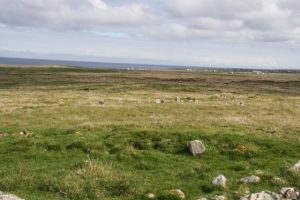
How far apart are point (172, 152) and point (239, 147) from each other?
3.27 meters

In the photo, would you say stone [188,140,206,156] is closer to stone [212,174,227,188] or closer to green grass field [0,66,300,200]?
green grass field [0,66,300,200]

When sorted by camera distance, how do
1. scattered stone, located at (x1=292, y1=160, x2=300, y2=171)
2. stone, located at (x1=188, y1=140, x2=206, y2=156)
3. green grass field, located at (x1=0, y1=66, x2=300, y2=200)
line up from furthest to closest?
stone, located at (x1=188, y1=140, x2=206, y2=156) → scattered stone, located at (x1=292, y1=160, x2=300, y2=171) → green grass field, located at (x1=0, y1=66, x2=300, y2=200)

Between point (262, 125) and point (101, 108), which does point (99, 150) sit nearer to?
point (262, 125)

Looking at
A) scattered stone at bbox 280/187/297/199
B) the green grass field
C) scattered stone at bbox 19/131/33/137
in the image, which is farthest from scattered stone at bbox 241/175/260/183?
scattered stone at bbox 19/131/33/137

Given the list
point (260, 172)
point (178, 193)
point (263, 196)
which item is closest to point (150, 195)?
point (178, 193)

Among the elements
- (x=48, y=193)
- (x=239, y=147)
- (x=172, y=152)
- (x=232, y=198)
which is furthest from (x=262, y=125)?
(x=48, y=193)

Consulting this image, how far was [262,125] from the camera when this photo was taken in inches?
1177

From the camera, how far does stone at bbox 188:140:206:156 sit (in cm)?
2219

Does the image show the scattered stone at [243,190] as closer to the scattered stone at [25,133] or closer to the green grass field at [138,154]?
the green grass field at [138,154]

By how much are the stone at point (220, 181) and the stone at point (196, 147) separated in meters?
4.36

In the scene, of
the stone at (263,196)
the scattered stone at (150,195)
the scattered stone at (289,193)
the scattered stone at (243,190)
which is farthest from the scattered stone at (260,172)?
the scattered stone at (150,195)

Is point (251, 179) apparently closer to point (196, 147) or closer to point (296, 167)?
point (296, 167)

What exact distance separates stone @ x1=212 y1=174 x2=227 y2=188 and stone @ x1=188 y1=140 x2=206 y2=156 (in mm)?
4364

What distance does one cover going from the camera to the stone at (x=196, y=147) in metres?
22.2
